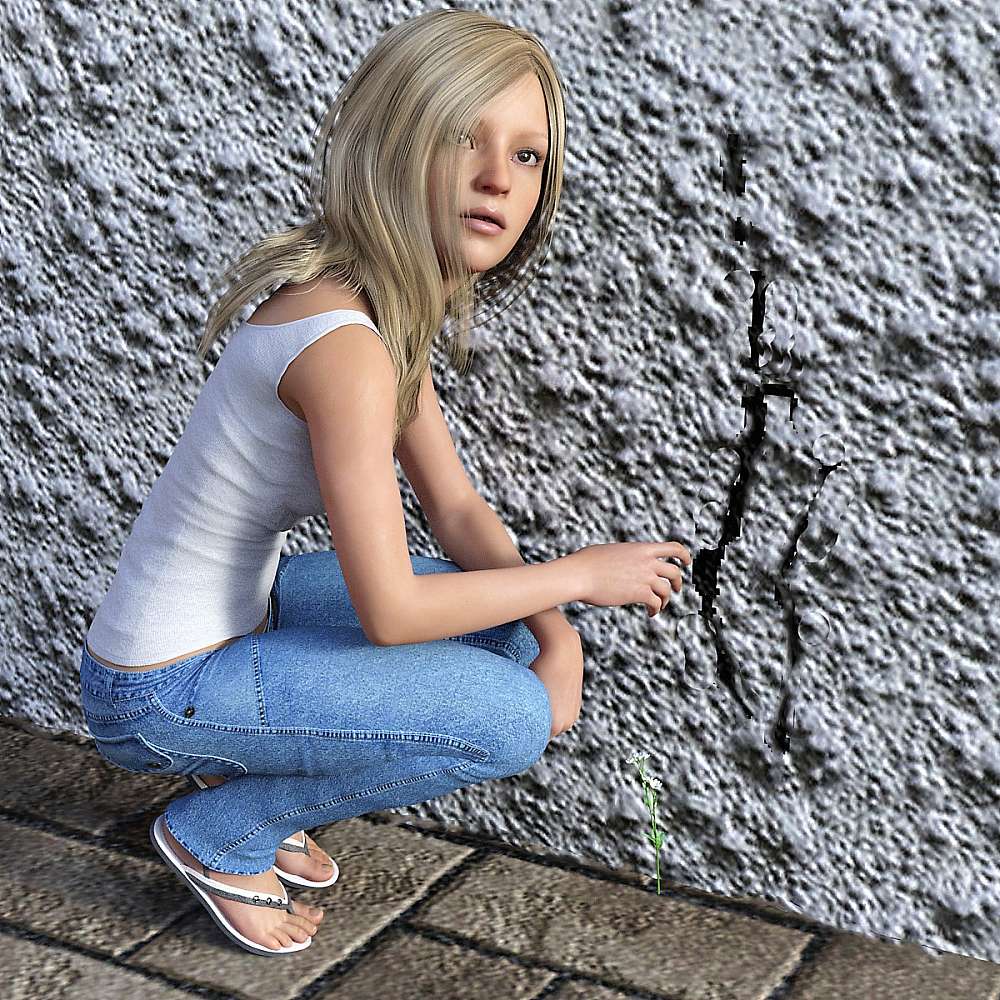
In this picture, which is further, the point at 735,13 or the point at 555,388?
the point at 555,388

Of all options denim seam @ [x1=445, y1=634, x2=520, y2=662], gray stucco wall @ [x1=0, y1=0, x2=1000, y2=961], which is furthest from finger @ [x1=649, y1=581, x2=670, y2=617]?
denim seam @ [x1=445, y1=634, x2=520, y2=662]

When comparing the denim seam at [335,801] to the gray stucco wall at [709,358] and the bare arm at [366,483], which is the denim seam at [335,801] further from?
the gray stucco wall at [709,358]

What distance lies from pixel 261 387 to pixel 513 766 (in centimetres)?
59

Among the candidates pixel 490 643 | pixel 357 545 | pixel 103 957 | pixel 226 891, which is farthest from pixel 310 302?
pixel 103 957

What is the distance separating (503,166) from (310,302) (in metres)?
0.28

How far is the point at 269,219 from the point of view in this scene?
2.09 meters

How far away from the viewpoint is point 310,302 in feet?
5.42

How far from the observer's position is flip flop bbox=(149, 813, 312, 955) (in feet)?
6.13

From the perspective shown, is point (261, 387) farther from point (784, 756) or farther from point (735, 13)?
point (784, 756)

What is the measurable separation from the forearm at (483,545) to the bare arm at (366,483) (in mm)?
238

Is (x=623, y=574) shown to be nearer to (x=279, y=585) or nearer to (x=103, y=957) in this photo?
(x=279, y=585)

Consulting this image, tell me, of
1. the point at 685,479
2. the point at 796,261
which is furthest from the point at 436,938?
the point at 796,261

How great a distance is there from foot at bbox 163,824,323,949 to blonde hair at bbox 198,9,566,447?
0.69 meters

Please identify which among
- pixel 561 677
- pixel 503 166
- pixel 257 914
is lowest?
pixel 257 914
